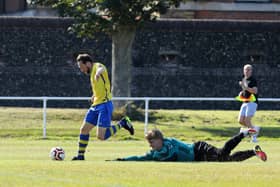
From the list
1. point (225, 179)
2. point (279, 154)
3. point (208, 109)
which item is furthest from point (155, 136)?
point (208, 109)

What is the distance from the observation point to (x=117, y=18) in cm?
3169

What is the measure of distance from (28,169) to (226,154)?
11.5ft

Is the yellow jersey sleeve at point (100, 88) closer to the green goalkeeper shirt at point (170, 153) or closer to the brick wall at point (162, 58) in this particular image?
the green goalkeeper shirt at point (170, 153)

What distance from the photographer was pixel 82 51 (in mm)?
39812

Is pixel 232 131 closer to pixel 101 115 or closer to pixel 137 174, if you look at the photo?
pixel 101 115

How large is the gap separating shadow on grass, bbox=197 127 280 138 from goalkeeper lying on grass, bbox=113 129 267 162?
1171 cm

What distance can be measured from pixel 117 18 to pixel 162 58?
9.15 metres

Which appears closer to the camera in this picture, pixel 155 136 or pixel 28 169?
pixel 28 169

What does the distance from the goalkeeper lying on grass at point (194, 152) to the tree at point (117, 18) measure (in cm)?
1455

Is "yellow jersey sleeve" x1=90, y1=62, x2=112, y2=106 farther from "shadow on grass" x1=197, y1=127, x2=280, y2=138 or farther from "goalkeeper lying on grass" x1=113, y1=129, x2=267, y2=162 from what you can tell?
"shadow on grass" x1=197, y1=127, x2=280, y2=138

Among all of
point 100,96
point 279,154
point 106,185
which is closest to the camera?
point 106,185

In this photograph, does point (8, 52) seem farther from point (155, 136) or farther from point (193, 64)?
point (155, 136)

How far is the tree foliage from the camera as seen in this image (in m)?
31.2

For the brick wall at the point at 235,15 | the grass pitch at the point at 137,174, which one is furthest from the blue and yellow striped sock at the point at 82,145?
the brick wall at the point at 235,15
